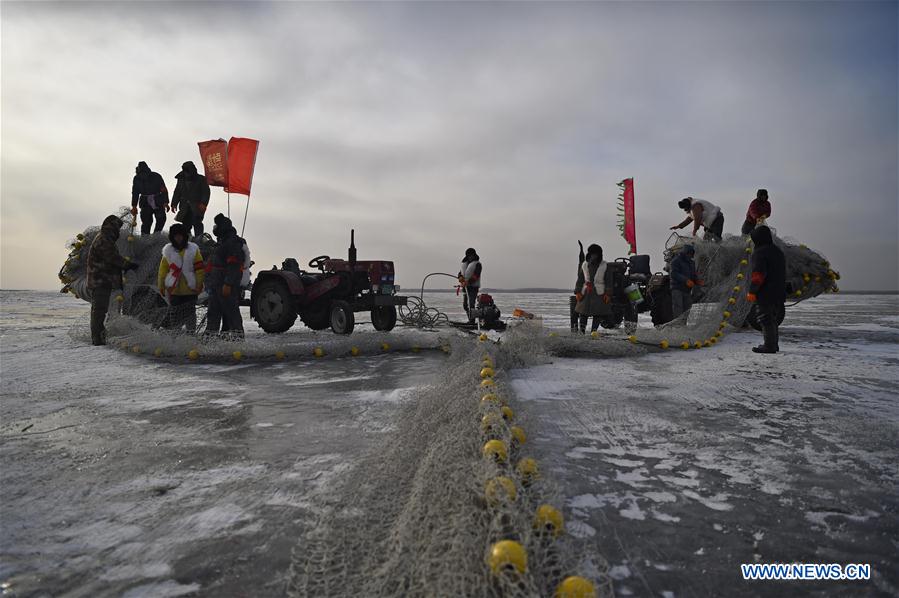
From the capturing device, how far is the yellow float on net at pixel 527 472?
1781mm

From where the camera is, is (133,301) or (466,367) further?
(133,301)

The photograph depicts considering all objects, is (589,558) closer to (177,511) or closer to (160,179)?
(177,511)

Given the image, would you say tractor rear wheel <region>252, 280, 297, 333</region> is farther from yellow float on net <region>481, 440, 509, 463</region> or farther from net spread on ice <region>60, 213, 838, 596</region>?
yellow float on net <region>481, 440, 509, 463</region>

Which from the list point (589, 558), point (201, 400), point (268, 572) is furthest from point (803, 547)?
point (201, 400)

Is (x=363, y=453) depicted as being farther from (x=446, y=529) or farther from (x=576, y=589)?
(x=576, y=589)

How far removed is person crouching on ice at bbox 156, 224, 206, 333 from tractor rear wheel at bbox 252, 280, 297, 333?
1.24 meters

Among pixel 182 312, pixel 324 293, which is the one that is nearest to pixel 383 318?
pixel 324 293

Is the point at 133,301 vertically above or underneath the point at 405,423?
above

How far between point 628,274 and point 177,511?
390 inches

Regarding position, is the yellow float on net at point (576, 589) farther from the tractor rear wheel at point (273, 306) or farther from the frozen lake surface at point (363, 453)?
the tractor rear wheel at point (273, 306)

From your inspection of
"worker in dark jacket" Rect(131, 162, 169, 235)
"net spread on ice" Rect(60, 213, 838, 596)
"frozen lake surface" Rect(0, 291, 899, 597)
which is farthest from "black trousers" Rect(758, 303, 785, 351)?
"worker in dark jacket" Rect(131, 162, 169, 235)

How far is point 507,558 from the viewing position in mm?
1161

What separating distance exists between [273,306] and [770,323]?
7123 mm

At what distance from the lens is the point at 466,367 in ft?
13.0
